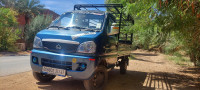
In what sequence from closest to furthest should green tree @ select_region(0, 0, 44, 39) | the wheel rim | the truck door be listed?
1. the wheel rim
2. the truck door
3. green tree @ select_region(0, 0, 44, 39)

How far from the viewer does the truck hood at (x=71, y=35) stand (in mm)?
4355

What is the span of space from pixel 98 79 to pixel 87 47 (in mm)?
1031

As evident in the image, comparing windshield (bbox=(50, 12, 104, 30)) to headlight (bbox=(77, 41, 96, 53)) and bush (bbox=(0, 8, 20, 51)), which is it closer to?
headlight (bbox=(77, 41, 96, 53))

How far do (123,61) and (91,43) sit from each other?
430 centimetres

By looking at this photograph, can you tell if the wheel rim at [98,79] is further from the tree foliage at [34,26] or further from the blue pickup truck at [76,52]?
the tree foliage at [34,26]

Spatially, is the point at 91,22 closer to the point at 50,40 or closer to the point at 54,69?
the point at 50,40

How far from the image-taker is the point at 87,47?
4.31 m

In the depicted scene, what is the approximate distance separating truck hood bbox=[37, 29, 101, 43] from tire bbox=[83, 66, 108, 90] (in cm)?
82

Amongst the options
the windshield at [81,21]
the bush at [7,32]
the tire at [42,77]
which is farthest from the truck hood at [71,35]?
the bush at [7,32]

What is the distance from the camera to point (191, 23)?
610cm

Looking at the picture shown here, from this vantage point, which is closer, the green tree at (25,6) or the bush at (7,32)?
the bush at (7,32)

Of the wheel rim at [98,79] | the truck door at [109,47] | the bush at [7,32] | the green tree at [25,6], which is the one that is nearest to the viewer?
the wheel rim at [98,79]

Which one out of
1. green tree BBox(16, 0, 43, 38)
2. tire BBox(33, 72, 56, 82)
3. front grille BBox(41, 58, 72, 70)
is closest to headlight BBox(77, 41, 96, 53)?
front grille BBox(41, 58, 72, 70)

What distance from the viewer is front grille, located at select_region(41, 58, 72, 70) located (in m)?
4.33
